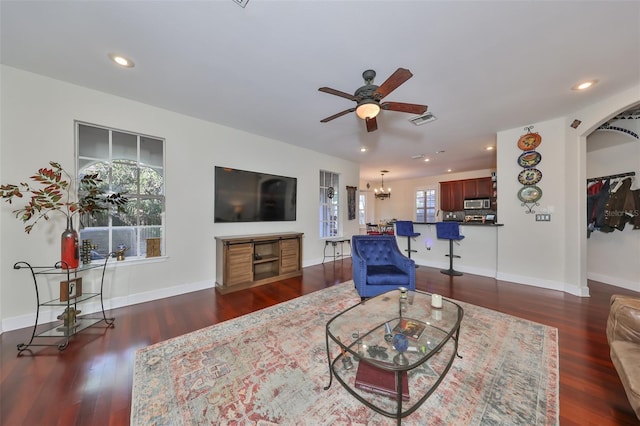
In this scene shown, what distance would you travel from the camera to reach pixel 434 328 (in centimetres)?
183

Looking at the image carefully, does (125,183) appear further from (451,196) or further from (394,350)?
(451,196)

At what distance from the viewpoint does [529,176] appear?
376 cm

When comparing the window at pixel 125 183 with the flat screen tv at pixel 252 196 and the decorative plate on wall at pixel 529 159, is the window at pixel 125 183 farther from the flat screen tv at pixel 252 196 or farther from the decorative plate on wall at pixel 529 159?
the decorative plate on wall at pixel 529 159

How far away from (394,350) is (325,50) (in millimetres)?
2607

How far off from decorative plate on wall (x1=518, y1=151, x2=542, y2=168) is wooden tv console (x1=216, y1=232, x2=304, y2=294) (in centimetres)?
423

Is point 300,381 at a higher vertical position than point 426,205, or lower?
lower

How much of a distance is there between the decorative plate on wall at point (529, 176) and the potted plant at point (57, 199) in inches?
241

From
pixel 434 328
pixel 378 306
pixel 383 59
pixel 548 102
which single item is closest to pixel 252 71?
pixel 383 59

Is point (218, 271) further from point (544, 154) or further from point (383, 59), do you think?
point (544, 154)

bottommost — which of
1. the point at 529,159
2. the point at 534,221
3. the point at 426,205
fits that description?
the point at 534,221

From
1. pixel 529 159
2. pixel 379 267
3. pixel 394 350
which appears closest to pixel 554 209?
pixel 529 159

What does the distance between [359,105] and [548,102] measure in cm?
291

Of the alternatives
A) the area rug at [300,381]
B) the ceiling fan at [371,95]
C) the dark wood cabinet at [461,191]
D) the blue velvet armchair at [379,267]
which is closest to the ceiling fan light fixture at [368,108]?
the ceiling fan at [371,95]

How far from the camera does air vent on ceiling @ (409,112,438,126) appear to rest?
3.38m
